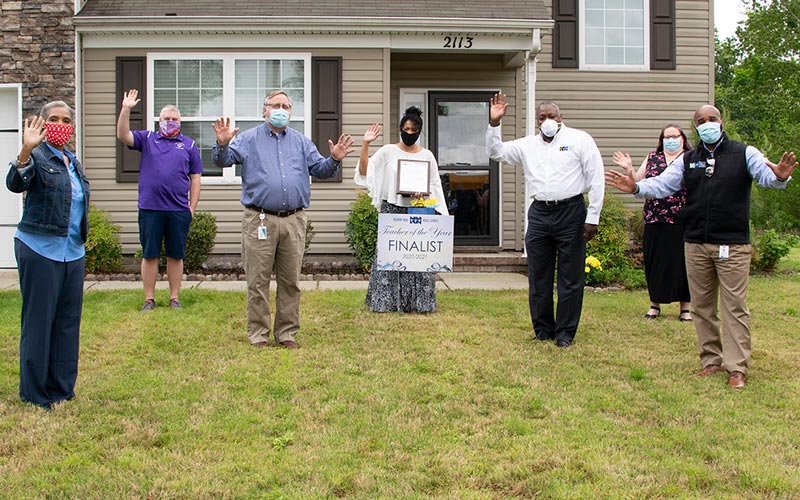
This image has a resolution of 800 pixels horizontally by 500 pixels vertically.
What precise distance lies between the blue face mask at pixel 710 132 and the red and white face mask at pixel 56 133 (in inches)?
152

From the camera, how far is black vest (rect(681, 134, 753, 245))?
5.11 m

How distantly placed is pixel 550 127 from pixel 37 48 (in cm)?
738

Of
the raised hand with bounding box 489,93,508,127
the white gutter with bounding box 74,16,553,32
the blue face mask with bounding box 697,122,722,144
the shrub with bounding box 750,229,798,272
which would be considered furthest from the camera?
the shrub with bounding box 750,229,798,272

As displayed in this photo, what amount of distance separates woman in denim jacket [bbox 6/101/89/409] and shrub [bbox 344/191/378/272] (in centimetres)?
563

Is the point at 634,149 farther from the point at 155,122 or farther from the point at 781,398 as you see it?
the point at 781,398

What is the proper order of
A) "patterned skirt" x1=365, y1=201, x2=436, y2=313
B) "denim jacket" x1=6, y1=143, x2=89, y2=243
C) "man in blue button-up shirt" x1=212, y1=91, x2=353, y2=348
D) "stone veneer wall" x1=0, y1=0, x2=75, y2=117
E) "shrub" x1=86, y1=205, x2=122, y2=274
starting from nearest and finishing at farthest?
"denim jacket" x1=6, y1=143, x2=89, y2=243
"man in blue button-up shirt" x1=212, y1=91, x2=353, y2=348
"patterned skirt" x1=365, y1=201, x2=436, y2=313
"shrub" x1=86, y1=205, x2=122, y2=274
"stone veneer wall" x1=0, y1=0, x2=75, y2=117

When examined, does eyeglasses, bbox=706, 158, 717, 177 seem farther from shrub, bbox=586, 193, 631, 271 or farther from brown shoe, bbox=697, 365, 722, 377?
shrub, bbox=586, 193, 631, 271

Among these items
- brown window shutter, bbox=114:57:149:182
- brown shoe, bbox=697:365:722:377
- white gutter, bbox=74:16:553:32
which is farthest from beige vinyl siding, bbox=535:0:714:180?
brown shoe, bbox=697:365:722:377

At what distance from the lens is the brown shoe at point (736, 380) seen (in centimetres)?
501

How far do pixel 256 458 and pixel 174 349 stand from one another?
247 cm

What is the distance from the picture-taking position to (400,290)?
299 inches

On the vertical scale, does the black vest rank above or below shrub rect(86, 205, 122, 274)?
above

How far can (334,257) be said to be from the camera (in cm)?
1084

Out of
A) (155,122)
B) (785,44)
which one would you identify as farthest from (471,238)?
(785,44)
